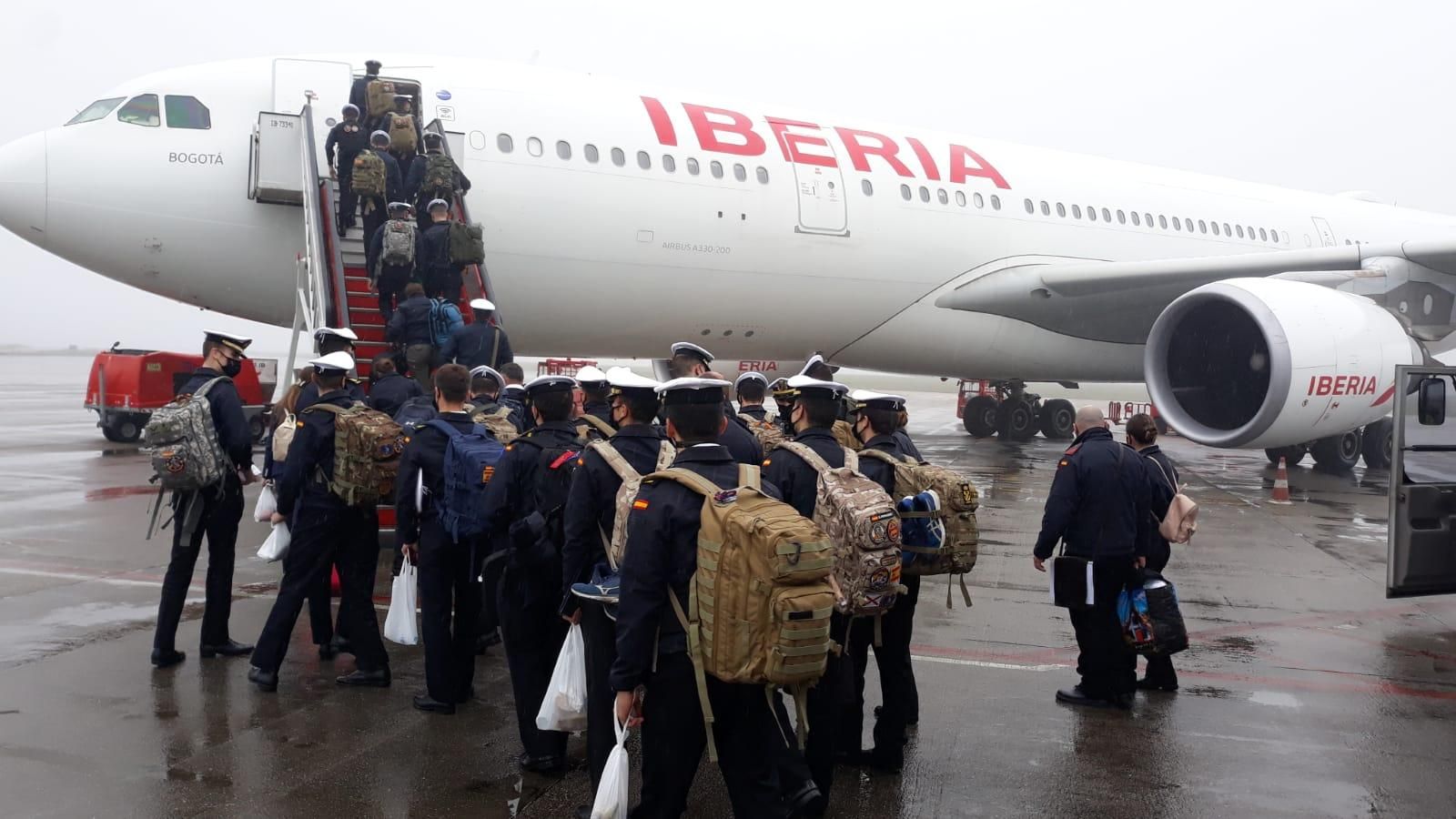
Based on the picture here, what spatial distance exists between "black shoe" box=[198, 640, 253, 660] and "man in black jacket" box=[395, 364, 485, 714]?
1268 millimetres

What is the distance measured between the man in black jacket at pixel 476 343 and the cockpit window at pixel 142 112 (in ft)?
13.1

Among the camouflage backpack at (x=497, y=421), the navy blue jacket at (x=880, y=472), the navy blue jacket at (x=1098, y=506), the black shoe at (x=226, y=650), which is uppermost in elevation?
the camouflage backpack at (x=497, y=421)

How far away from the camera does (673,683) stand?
330cm

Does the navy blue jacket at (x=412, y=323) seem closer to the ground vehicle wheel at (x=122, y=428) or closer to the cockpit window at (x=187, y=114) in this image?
the cockpit window at (x=187, y=114)

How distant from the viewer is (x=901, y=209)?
13570 millimetres

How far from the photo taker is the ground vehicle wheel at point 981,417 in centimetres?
2120

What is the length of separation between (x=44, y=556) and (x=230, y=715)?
430 centimetres

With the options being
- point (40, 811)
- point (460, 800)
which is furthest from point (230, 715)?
point (460, 800)

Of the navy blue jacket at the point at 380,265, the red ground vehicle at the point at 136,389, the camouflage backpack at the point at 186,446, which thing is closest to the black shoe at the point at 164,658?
the camouflage backpack at the point at 186,446

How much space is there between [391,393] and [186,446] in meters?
1.33

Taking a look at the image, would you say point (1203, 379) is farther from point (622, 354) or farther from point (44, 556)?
point (44, 556)

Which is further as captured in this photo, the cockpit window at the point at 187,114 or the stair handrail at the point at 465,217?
the cockpit window at the point at 187,114

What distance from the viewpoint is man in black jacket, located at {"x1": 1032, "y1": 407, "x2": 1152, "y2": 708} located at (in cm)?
536

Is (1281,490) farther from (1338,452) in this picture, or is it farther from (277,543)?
(277,543)
